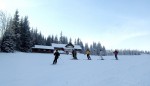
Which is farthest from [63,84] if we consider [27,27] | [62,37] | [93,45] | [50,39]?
[93,45]

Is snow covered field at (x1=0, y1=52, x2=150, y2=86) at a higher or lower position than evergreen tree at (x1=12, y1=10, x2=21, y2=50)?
lower

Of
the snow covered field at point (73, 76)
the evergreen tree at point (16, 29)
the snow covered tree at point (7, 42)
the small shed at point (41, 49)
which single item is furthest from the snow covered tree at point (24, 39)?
the snow covered field at point (73, 76)

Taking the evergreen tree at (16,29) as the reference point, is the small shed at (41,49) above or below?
below

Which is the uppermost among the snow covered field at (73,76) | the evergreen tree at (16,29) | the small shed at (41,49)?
the evergreen tree at (16,29)

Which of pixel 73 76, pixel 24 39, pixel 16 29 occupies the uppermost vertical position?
pixel 16 29

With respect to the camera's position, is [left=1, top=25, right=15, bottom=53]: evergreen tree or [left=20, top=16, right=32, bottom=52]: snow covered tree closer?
[left=1, top=25, right=15, bottom=53]: evergreen tree

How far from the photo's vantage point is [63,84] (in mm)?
8570

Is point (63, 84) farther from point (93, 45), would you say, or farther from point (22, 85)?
point (93, 45)

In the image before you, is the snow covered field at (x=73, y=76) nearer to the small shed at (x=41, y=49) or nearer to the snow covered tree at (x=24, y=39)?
the snow covered tree at (x=24, y=39)

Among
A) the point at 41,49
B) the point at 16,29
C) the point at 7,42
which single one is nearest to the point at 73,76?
the point at 7,42

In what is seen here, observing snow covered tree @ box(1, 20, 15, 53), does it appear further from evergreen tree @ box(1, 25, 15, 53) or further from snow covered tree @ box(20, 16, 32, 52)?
snow covered tree @ box(20, 16, 32, 52)

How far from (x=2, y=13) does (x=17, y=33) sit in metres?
9.46

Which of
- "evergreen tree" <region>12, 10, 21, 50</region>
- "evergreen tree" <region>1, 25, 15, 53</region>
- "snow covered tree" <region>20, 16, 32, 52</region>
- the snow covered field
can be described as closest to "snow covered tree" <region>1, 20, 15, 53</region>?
"evergreen tree" <region>1, 25, 15, 53</region>

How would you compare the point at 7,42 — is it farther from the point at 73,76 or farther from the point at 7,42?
the point at 73,76
